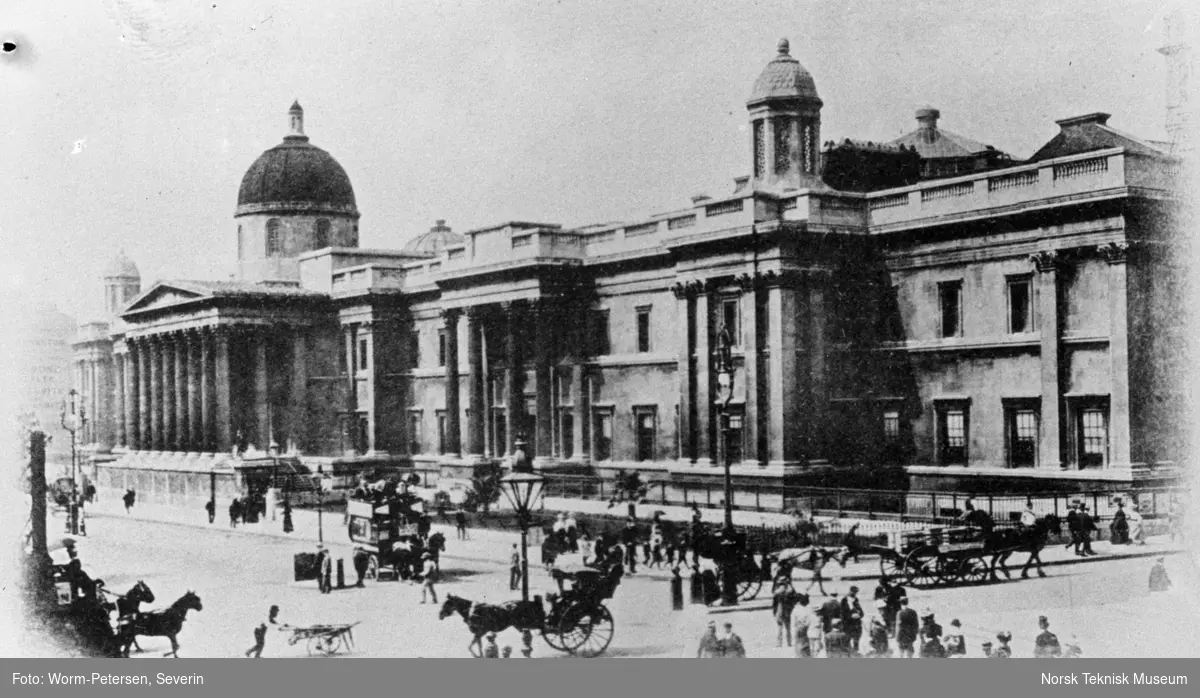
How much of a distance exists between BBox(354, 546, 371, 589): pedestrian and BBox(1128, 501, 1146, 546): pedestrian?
1344 cm

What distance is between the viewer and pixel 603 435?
39.4 meters

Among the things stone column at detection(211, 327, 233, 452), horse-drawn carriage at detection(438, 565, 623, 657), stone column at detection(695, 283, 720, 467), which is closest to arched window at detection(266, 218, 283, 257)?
stone column at detection(211, 327, 233, 452)

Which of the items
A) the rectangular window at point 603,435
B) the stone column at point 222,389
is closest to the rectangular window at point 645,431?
the rectangular window at point 603,435

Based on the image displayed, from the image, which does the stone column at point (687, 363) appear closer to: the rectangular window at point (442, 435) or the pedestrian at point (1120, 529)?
the pedestrian at point (1120, 529)

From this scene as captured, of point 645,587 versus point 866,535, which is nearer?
point 645,587

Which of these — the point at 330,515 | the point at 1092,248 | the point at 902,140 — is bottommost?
the point at 330,515

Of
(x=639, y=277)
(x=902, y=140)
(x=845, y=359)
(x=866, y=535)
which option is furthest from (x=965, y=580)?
(x=902, y=140)

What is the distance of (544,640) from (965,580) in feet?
22.4

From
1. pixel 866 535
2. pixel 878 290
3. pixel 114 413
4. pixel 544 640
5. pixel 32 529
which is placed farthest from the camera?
pixel 114 413

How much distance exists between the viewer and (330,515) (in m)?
36.6

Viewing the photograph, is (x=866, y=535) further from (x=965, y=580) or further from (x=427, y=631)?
(x=427, y=631)

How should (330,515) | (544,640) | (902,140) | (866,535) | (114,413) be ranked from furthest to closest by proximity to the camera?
1. (114,413)
2. (902,140)
3. (330,515)
4. (866,535)
5. (544,640)

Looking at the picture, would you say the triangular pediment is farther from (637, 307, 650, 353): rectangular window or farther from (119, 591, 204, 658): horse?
(119, 591, 204, 658): horse

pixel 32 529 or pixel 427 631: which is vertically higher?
pixel 32 529
